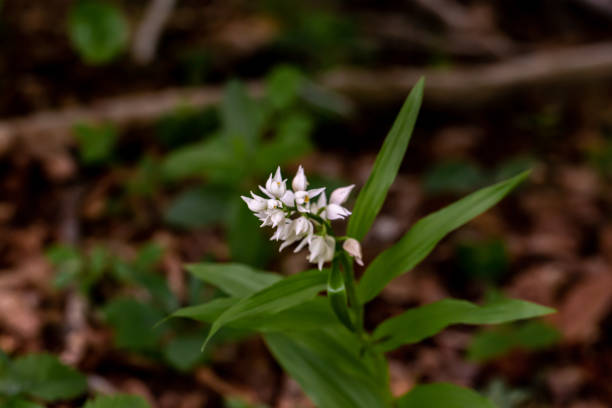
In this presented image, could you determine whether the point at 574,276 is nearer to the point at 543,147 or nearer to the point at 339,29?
the point at 543,147

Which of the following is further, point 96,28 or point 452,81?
point 452,81

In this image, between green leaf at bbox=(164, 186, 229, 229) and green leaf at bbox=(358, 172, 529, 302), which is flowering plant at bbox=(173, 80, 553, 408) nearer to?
green leaf at bbox=(358, 172, 529, 302)

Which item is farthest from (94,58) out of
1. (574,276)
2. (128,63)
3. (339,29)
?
(574,276)

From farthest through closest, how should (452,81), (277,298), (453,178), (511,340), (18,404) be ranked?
(452,81)
(453,178)
(511,340)
(18,404)
(277,298)

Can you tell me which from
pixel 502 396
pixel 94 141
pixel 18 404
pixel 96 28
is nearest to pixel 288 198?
pixel 18 404

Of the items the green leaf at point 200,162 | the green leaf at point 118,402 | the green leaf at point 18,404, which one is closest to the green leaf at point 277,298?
the green leaf at point 118,402

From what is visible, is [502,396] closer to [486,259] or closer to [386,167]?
[486,259]

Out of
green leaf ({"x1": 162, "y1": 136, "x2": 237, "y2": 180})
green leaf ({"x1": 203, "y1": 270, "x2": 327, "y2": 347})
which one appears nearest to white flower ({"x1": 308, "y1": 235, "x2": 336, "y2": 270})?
green leaf ({"x1": 203, "y1": 270, "x2": 327, "y2": 347})
